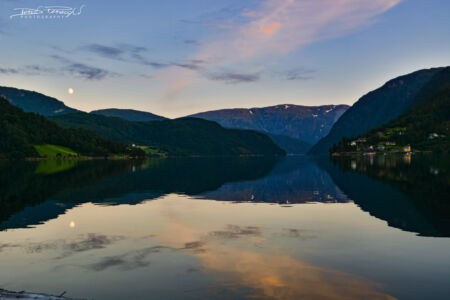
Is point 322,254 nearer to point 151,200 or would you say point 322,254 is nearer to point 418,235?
point 418,235

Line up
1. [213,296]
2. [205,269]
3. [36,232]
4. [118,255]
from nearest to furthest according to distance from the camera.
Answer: [213,296], [205,269], [118,255], [36,232]

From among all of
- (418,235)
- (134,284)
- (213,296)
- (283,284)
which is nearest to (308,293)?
(283,284)

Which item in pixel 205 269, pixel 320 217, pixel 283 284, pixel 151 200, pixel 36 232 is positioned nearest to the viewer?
pixel 283 284

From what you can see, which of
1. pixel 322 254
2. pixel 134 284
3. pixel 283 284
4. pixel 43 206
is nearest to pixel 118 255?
pixel 134 284

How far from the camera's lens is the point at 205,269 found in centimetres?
2202

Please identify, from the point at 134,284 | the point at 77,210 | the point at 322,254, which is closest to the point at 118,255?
the point at 134,284

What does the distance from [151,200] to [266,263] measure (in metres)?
33.6

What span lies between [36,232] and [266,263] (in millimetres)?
20030

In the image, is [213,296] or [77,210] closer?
[213,296]

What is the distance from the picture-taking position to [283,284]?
1944 cm

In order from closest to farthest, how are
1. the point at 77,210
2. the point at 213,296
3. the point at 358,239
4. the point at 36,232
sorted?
1. the point at 213,296
2. the point at 358,239
3. the point at 36,232
4. the point at 77,210

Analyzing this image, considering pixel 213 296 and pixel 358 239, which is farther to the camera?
pixel 358 239

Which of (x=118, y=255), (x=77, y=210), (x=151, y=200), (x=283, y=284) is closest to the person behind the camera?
(x=283, y=284)

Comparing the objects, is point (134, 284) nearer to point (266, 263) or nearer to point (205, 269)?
point (205, 269)
